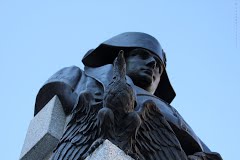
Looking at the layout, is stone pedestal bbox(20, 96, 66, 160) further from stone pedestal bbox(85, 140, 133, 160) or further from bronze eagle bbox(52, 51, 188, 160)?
stone pedestal bbox(85, 140, 133, 160)

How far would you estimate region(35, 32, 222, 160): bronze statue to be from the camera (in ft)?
14.2

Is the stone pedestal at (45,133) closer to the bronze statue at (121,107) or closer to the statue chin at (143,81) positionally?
the bronze statue at (121,107)

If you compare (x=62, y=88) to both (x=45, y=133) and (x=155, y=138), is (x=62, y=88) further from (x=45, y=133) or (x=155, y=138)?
(x=155, y=138)

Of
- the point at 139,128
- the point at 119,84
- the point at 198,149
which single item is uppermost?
the point at 119,84

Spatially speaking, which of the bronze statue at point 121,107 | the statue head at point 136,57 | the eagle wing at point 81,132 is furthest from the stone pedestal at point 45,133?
the statue head at point 136,57

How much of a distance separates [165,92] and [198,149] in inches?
60.5

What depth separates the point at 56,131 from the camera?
5355 mm

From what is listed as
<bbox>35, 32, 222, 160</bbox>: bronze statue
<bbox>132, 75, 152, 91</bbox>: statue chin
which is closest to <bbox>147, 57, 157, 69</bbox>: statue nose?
<bbox>35, 32, 222, 160</bbox>: bronze statue

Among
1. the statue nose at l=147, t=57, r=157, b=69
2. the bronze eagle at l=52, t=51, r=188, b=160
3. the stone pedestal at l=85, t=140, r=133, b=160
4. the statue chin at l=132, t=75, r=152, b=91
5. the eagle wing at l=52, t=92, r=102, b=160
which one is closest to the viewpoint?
the stone pedestal at l=85, t=140, r=133, b=160

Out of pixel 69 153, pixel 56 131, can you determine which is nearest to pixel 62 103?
pixel 56 131

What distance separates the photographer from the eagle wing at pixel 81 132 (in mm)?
4395

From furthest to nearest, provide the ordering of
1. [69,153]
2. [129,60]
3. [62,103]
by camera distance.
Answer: [129,60]
[62,103]
[69,153]

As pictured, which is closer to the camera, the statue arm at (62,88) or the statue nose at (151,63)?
the statue arm at (62,88)

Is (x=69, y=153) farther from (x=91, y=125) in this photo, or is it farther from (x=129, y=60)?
(x=129, y=60)
